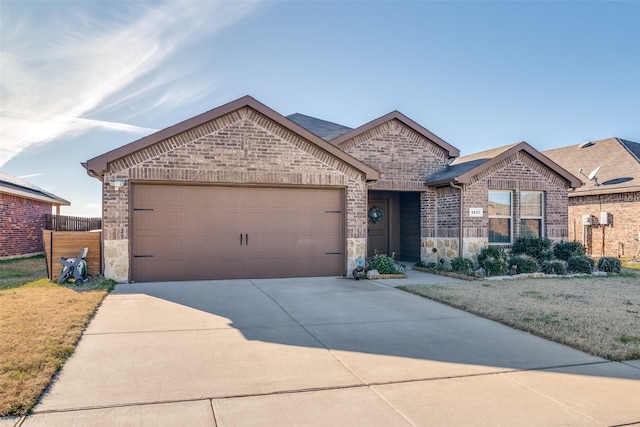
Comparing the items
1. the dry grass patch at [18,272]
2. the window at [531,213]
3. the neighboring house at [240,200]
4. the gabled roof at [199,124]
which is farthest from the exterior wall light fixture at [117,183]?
the window at [531,213]

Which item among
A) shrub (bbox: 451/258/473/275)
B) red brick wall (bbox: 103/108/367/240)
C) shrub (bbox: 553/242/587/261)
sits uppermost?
red brick wall (bbox: 103/108/367/240)

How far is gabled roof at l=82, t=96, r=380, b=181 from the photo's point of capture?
10.8 meters

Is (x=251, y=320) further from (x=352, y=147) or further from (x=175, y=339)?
(x=352, y=147)

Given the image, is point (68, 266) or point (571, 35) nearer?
point (68, 266)

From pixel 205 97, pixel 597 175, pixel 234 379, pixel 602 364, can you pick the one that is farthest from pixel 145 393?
pixel 597 175

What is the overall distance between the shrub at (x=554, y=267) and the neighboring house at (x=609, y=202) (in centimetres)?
706

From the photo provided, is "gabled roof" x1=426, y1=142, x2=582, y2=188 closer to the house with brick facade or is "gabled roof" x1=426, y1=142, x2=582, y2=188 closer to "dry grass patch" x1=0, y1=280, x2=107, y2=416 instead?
the house with brick facade

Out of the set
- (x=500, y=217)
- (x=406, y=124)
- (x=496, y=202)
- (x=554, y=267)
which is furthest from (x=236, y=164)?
(x=554, y=267)

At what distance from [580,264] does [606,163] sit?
31.5 feet

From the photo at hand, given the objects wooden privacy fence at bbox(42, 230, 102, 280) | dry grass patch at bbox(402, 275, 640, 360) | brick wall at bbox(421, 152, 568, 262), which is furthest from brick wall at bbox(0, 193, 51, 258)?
dry grass patch at bbox(402, 275, 640, 360)

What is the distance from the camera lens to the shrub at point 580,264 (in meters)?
13.9

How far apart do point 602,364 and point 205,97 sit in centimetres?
1283

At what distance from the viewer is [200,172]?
37.8ft

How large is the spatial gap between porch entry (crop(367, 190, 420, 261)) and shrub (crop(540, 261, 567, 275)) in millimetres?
4633
